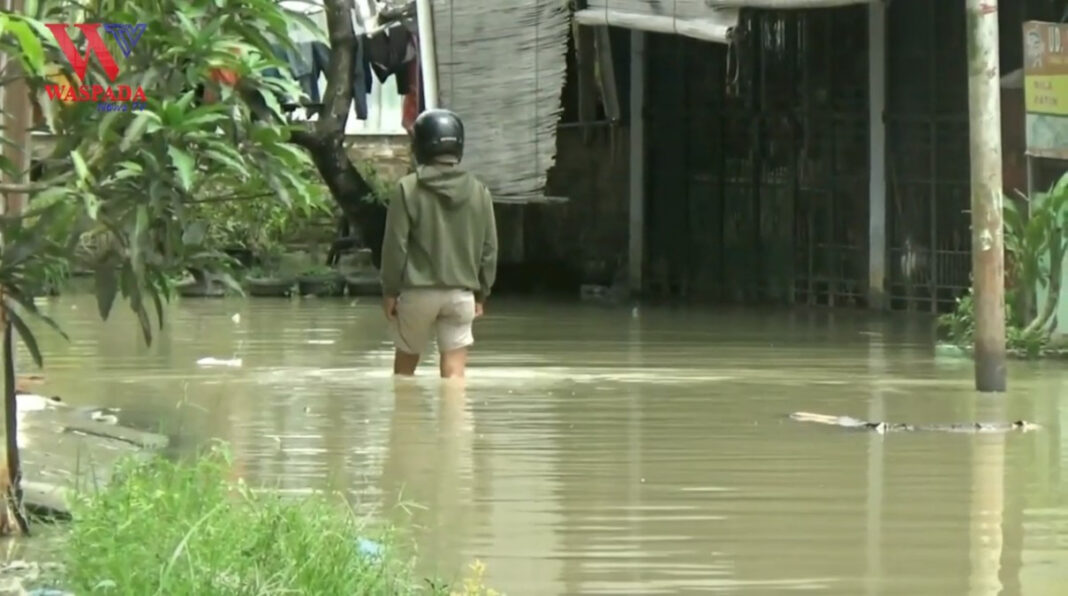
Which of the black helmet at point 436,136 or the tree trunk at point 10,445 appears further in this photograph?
the black helmet at point 436,136

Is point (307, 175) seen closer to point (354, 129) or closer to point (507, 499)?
point (507, 499)

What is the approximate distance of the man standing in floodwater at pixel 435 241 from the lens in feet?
40.0

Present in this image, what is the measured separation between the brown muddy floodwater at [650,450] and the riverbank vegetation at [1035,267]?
0.44 m

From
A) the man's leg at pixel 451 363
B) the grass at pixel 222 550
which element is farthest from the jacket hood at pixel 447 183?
the grass at pixel 222 550

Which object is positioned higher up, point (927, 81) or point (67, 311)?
Result: point (927, 81)

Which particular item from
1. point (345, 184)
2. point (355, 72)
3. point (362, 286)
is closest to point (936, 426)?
point (355, 72)

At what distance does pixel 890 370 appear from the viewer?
13.3m

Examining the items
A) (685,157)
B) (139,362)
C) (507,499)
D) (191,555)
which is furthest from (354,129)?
(191,555)

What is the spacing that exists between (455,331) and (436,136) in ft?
3.52

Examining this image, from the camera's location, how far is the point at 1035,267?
1380 cm

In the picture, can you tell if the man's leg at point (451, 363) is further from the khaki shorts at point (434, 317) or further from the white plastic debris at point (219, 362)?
the white plastic debris at point (219, 362)

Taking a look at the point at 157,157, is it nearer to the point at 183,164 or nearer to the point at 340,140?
the point at 183,164

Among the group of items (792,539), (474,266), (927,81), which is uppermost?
(927,81)

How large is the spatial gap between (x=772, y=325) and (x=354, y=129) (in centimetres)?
739
